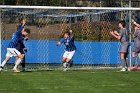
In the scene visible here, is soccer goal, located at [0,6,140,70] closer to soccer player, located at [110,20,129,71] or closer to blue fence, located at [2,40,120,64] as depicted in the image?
blue fence, located at [2,40,120,64]

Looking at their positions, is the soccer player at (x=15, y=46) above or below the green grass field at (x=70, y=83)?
above

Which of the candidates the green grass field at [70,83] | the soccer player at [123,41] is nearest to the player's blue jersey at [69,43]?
the soccer player at [123,41]

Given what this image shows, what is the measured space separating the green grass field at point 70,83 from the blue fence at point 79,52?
5.03 m

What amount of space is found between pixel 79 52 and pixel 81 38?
5.17 ft

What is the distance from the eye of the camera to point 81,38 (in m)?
25.1

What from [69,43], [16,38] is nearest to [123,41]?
[69,43]

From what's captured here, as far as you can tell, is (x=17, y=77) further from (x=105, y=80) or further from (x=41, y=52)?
(x=41, y=52)

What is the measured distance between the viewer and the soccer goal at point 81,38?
22922 mm

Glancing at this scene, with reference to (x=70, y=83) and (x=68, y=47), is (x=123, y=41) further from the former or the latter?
(x=70, y=83)

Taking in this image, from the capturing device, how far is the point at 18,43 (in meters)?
19.3

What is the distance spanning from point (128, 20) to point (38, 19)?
673 cm

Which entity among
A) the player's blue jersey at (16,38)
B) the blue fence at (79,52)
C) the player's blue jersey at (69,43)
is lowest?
the blue fence at (79,52)

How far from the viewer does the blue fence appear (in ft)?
75.8

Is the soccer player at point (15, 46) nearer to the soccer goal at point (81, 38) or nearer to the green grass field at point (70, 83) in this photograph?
the green grass field at point (70, 83)
